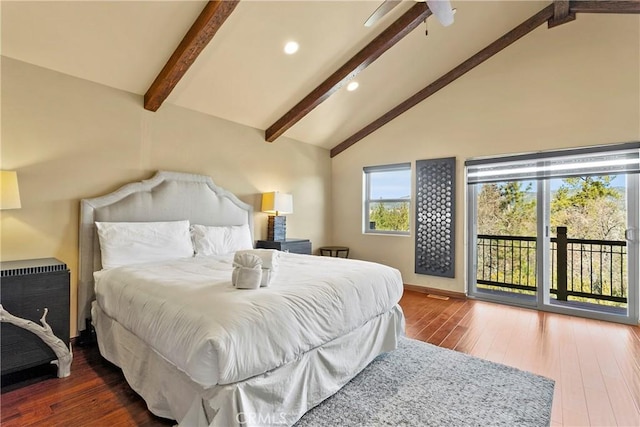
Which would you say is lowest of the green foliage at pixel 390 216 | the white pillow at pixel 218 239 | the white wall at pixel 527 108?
the white pillow at pixel 218 239

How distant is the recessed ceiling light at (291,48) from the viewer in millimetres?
3211

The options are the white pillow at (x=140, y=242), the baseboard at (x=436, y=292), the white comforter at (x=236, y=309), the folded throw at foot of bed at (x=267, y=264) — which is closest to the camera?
the white comforter at (x=236, y=309)

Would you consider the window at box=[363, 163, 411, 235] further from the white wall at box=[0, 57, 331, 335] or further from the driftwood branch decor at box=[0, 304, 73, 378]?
the driftwood branch decor at box=[0, 304, 73, 378]

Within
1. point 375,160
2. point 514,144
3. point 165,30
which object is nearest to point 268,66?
point 165,30

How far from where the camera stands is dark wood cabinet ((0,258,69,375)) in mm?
2023

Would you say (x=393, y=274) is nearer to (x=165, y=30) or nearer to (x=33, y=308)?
(x=33, y=308)

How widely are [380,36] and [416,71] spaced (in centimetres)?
102

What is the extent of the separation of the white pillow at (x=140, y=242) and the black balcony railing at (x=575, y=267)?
13.8ft

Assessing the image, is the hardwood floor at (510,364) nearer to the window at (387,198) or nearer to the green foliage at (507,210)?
the green foliage at (507,210)

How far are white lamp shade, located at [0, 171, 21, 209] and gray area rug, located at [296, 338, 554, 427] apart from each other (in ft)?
8.43

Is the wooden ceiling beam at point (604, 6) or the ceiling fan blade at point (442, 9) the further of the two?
the wooden ceiling beam at point (604, 6)

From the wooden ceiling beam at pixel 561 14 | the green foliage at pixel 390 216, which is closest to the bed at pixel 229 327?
the green foliage at pixel 390 216

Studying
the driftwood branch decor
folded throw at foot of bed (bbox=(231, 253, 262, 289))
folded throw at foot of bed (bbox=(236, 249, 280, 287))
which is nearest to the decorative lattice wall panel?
folded throw at foot of bed (bbox=(236, 249, 280, 287))

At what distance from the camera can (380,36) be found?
3396 mm
